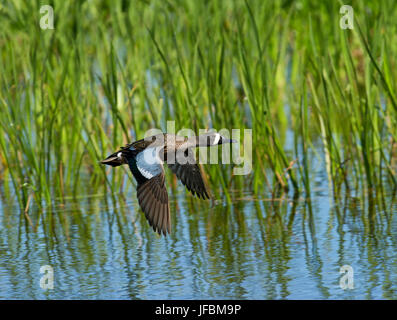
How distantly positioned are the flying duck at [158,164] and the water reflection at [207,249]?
0.37 metres

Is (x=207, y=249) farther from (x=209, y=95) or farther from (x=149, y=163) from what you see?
(x=209, y=95)

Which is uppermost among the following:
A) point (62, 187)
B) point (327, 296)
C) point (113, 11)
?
point (113, 11)

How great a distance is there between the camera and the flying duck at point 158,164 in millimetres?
4801

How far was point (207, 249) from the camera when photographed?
5.24m

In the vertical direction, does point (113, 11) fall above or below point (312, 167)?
above

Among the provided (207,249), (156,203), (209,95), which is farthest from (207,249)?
(209,95)

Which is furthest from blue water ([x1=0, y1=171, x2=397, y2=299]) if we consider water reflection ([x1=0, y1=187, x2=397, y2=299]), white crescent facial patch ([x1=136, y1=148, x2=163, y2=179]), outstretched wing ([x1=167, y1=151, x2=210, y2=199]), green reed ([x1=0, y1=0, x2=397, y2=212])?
white crescent facial patch ([x1=136, y1=148, x2=163, y2=179])

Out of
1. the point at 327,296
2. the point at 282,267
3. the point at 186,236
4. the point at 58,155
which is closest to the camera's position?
the point at 327,296

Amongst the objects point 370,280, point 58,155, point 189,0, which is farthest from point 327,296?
point 189,0

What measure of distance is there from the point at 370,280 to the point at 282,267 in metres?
0.54

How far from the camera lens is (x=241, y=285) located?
4496 millimetres

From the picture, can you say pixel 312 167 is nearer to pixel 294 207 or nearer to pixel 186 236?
pixel 294 207

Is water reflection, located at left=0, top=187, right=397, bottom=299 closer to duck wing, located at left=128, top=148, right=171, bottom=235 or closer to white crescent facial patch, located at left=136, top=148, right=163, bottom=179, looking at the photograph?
Result: duck wing, located at left=128, top=148, right=171, bottom=235

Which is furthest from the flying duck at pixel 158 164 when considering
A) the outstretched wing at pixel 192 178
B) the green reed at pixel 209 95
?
the green reed at pixel 209 95
